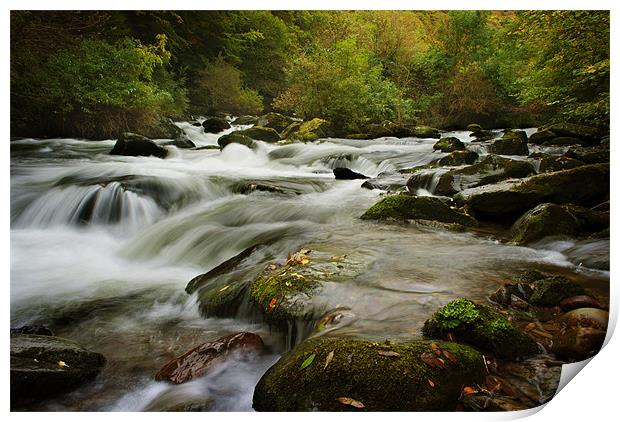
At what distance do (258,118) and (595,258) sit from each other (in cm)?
270

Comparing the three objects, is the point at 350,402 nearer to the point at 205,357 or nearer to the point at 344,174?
the point at 205,357

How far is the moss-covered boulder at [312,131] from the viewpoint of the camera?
13.2 ft

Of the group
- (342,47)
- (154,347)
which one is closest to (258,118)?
(342,47)

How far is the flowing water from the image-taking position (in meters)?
→ 2.31

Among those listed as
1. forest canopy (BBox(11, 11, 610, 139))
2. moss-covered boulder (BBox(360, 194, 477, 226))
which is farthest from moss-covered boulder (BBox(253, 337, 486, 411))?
forest canopy (BBox(11, 11, 610, 139))

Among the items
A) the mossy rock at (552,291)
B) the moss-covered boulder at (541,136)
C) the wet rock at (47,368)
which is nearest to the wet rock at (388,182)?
the moss-covered boulder at (541,136)

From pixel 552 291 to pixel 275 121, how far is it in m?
2.46

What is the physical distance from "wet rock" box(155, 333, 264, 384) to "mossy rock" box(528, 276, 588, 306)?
4.71ft

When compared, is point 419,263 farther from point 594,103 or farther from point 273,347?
point 594,103

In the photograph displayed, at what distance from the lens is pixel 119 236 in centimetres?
358

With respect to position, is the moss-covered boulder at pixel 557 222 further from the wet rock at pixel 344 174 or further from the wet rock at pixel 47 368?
the wet rock at pixel 47 368

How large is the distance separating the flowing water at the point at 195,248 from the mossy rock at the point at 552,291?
0.26 metres

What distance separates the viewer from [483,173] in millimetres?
4035

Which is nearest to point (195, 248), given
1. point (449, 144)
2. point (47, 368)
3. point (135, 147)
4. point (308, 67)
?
point (135, 147)
